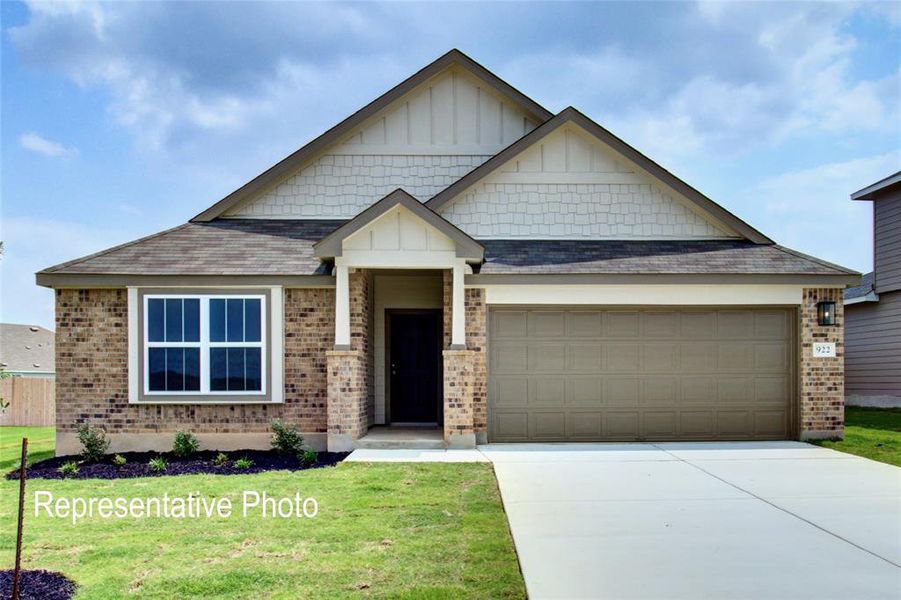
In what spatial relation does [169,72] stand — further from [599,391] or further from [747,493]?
[747,493]

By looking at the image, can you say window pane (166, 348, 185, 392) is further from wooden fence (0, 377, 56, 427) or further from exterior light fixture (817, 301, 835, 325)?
wooden fence (0, 377, 56, 427)

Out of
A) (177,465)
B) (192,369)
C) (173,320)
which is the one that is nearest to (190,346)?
(192,369)

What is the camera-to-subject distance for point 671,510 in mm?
6910

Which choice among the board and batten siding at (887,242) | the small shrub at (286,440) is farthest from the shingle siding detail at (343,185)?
the board and batten siding at (887,242)

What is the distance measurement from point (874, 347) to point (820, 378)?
35.0 feet

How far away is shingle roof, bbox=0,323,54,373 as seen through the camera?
3017 centimetres

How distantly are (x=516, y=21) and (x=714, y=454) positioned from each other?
8226 millimetres

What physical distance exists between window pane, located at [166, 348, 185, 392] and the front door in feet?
13.2

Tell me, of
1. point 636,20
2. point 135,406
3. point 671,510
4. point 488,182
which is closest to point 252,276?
point 135,406

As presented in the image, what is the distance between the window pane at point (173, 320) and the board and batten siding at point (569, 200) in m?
4.79

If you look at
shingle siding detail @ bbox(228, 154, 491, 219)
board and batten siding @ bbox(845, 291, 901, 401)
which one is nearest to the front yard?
shingle siding detail @ bbox(228, 154, 491, 219)

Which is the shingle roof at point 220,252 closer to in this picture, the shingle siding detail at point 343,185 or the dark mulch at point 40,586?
the shingle siding detail at point 343,185

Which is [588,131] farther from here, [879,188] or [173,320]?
[879,188]

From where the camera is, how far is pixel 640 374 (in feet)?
37.6
